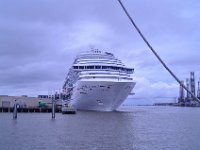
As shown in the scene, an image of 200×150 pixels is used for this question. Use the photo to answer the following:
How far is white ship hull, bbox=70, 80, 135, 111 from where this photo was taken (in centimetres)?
7075

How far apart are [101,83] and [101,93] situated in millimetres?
2391

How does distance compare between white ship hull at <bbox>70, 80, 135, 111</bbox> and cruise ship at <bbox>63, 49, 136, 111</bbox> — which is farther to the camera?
cruise ship at <bbox>63, 49, 136, 111</bbox>

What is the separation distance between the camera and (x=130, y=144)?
2775cm

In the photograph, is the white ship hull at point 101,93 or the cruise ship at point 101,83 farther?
the cruise ship at point 101,83

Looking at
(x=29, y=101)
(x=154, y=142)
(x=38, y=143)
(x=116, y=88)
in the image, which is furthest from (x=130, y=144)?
(x=29, y=101)

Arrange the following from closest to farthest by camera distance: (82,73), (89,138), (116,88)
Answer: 1. (89,138)
2. (116,88)
3. (82,73)

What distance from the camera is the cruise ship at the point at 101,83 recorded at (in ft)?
234

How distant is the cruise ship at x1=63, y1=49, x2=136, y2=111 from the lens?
71181 mm

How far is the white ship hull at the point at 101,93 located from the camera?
70.8 meters

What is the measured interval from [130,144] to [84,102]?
1925 inches

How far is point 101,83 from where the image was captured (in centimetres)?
7056

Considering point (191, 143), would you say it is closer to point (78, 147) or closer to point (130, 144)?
point (130, 144)

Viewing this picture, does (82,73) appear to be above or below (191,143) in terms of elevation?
above

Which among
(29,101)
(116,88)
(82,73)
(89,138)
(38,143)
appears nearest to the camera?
(38,143)
